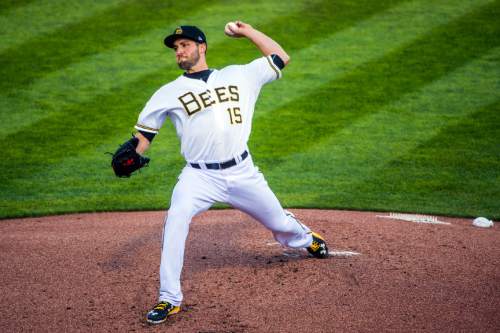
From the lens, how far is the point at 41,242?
6102 millimetres

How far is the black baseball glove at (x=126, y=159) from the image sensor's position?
466cm

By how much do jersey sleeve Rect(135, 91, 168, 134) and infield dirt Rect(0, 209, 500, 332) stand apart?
1.18m

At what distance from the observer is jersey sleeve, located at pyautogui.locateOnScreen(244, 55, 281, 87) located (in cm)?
508

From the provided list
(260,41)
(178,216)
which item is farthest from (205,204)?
Answer: (260,41)

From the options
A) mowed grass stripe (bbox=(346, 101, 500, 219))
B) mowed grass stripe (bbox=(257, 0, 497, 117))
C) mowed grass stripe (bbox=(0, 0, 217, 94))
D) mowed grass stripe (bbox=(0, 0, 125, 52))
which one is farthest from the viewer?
mowed grass stripe (bbox=(0, 0, 125, 52))

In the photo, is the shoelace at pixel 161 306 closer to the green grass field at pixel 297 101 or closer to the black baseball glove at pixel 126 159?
the black baseball glove at pixel 126 159

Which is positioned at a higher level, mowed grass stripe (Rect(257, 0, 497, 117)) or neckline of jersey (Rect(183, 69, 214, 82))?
neckline of jersey (Rect(183, 69, 214, 82))

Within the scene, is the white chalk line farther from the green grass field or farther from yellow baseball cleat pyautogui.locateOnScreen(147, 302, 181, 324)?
yellow baseball cleat pyautogui.locateOnScreen(147, 302, 181, 324)

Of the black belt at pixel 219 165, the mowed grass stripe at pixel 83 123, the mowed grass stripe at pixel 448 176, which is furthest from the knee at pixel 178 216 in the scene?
the mowed grass stripe at pixel 83 123

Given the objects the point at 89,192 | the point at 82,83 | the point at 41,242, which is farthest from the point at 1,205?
the point at 82,83

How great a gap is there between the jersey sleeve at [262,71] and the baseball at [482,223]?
2.71 meters

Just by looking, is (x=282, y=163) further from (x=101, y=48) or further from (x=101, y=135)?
(x=101, y=48)

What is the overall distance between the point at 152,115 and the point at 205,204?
0.71m

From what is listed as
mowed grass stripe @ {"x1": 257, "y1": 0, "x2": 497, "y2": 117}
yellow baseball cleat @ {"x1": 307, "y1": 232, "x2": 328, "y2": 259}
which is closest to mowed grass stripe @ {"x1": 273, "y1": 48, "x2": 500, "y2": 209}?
mowed grass stripe @ {"x1": 257, "y1": 0, "x2": 497, "y2": 117}
